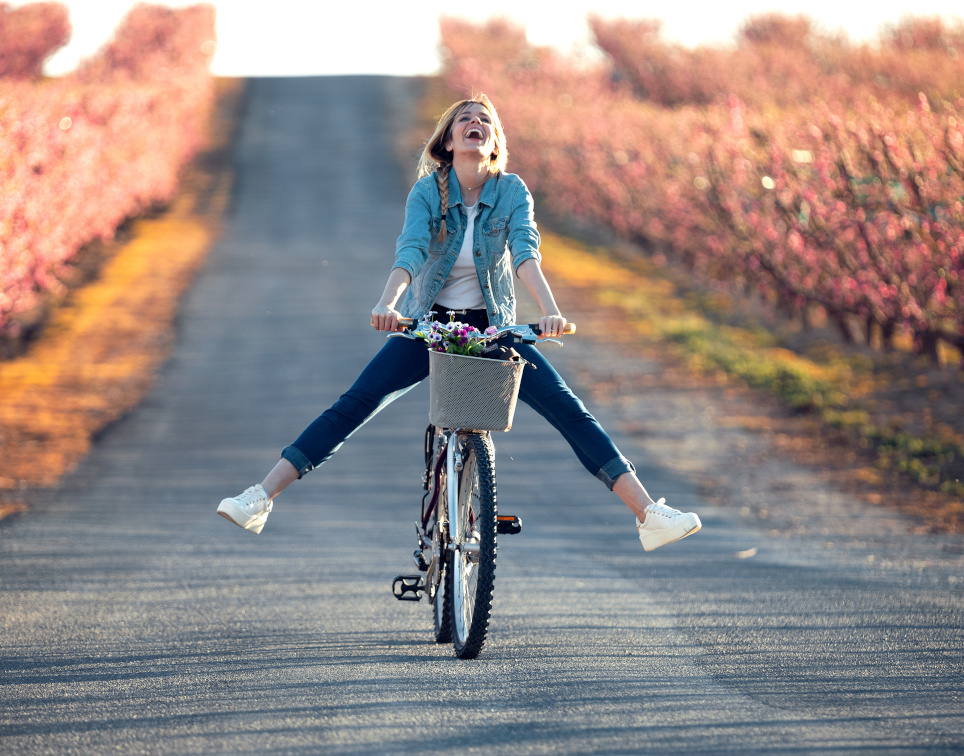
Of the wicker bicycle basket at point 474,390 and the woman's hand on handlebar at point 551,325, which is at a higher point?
the woman's hand on handlebar at point 551,325

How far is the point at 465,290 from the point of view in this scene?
485cm

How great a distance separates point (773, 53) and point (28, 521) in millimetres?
28434

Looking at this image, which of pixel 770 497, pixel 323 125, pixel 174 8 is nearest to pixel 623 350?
pixel 770 497

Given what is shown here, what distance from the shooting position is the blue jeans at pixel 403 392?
461 cm

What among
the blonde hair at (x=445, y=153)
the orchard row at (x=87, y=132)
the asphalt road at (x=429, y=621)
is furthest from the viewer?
the orchard row at (x=87, y=132)

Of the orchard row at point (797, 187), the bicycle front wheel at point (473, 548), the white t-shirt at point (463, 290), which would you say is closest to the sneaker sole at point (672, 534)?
the bicycle front wheel at point (473, 548)

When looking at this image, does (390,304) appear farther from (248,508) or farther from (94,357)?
(94,357)

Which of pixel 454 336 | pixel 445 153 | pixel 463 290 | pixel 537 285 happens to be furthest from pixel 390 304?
pixel 445 153

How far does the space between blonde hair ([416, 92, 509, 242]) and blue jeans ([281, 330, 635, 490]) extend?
0.56 m

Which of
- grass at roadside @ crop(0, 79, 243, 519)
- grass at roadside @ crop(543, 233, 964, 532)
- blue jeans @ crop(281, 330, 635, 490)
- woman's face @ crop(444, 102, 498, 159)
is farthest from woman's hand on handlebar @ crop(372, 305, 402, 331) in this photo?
grass at roadside @ crop(0, 79, 243, 519)

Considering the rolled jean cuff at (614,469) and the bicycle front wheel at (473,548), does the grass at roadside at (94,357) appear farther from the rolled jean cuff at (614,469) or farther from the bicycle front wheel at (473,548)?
the rolled jean cuff at (614,469)

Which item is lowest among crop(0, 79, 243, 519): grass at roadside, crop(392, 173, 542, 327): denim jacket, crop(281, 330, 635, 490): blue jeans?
crop(0, 79, 243, 519): grass at roadside

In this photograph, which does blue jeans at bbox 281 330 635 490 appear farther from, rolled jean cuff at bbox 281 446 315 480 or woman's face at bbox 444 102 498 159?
woman's face at bbox 444 102 498 159

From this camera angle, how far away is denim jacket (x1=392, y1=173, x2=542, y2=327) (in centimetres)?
475
